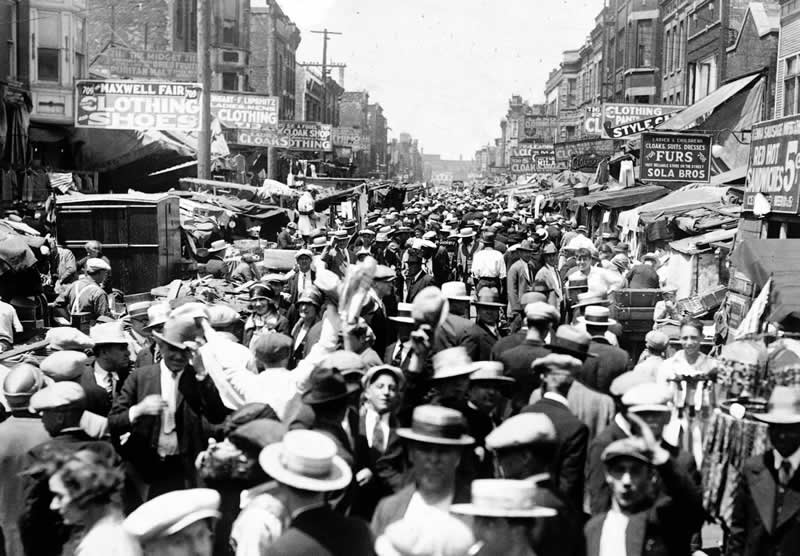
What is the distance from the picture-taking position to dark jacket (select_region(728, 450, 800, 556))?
16.8 ft

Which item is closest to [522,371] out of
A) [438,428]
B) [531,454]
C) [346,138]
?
[531,454]

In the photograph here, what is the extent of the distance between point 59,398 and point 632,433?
289 cm

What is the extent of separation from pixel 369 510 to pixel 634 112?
93.7 feet

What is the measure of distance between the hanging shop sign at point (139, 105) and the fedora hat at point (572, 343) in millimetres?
18736

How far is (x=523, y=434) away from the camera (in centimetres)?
456

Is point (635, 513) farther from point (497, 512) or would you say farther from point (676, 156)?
point (676, 156)

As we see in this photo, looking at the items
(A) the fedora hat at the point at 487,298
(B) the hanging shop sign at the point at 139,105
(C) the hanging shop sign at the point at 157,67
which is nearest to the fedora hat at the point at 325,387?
(A) the fedora hat at the point at 487,298

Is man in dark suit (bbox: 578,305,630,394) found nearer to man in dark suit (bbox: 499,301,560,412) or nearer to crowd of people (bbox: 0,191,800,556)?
crowd of people (bbox: 0,191,800,556)

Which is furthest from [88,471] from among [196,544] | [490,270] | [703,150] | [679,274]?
[703,150]

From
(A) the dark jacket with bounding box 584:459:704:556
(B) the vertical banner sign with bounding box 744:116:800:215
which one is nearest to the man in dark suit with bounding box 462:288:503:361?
(A) the dark jacket with bounding box 584:459:704:556

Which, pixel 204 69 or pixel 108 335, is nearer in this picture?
pixel 108 335

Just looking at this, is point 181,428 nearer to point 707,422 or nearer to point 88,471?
point 88,471

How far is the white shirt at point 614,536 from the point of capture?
14.5ft

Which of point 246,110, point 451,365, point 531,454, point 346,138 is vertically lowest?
point 531,454
